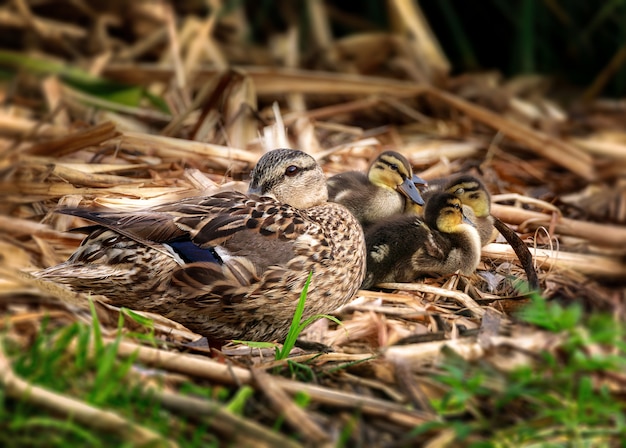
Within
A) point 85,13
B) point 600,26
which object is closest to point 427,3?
point 600,26

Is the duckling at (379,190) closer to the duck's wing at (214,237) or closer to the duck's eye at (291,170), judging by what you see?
the duck's eye at (291,170)

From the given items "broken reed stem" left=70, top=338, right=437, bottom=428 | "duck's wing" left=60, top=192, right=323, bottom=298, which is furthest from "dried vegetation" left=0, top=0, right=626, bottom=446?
"duck's wing" left=60, top=192, right=323, bottom=298

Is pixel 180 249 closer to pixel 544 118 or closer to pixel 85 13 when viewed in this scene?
pixel 544 118

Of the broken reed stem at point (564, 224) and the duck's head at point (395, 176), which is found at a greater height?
the duck's head at point (395, 176)

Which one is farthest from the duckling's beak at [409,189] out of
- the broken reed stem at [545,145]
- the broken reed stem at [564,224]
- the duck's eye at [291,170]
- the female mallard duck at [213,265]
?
the broken reed stem at [545,145]

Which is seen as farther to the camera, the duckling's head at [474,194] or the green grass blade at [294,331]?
the duckling's head at [474,194]

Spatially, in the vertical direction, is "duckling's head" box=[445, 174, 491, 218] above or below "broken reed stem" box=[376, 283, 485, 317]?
above

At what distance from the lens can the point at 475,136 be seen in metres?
6.22

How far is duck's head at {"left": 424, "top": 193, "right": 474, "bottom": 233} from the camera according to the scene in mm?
4121

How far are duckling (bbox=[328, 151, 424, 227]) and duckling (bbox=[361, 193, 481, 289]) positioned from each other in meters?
0.26

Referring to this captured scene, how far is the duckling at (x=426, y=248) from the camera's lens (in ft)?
13.2

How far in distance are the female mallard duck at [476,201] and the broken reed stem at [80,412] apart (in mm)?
2194

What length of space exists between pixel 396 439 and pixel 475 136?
3.89 m

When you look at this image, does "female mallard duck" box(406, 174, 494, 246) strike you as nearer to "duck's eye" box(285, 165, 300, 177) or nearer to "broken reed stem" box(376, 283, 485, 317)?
"broken reed stem" box(376, 283, 485, 317)
